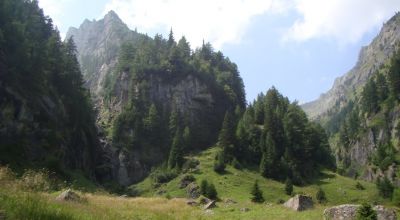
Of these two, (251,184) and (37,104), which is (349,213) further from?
(251,184)

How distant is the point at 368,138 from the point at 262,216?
7189 inches

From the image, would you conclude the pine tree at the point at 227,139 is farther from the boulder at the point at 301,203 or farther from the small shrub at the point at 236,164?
the boulder at the point at 301,203

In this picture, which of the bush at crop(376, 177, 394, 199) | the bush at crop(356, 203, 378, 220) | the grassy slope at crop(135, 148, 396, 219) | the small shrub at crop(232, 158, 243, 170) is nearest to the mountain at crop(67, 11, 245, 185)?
the small shrub at crop(232, 158, 243, 170)

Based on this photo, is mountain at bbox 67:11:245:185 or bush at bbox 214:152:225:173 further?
mountain at bbox 67:11:245:185

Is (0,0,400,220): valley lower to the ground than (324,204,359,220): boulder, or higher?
higher

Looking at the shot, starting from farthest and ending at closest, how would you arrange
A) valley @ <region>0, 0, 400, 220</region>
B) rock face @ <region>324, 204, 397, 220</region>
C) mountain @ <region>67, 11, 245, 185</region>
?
mountain @ <region>67, 11, 245, 185</region> < valley @ <region>0, 0, 400, 220</region> < rock face @ <region>324, 204, 397, 220</region>

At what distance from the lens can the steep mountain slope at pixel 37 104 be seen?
223 ft

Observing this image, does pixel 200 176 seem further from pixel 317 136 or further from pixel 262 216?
pixel 262 216

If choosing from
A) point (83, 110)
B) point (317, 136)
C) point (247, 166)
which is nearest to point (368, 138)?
point (317, 136)

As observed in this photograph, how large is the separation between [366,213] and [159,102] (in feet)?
482

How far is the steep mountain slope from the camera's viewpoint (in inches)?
2672

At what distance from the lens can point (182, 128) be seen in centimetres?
Result: 15288

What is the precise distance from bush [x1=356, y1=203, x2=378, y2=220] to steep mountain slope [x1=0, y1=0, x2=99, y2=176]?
149 ft

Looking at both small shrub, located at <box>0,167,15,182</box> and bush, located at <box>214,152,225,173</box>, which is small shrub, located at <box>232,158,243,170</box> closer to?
bush, located at <box>214,152,225,173</box>
